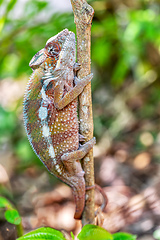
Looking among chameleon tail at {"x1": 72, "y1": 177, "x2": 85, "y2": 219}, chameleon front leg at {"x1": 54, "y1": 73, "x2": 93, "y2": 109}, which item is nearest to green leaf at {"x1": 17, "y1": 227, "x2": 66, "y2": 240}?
chameleon tail at {"x1": 72, "y1": 177, "x2": 85, "y2": 219}

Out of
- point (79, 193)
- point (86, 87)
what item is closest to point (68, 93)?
point (86, 87)

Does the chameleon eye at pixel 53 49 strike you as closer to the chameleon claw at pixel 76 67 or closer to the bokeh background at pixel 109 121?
the chameleon claw at pixel 76 67

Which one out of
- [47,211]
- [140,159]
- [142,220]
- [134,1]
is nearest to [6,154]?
[47,211]

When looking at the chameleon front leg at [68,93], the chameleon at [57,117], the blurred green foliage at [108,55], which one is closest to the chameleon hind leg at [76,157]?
the chameleon at [57,117]

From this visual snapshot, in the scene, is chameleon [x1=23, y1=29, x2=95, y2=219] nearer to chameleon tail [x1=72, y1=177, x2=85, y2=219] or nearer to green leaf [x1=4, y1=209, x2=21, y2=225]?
chameleon tail [x1=72, y1=177, x2=85, y2=219]

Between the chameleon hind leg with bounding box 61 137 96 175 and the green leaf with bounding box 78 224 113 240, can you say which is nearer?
the green leaf with bounding box 78 224 113 240

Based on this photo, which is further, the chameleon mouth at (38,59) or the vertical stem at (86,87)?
the chameleon mouth at (38,59)

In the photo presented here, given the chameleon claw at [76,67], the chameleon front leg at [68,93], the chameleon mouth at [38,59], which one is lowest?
the chameleon front leg at [68,93]
